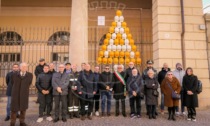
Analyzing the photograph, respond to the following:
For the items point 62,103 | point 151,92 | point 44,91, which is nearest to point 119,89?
point 151,92

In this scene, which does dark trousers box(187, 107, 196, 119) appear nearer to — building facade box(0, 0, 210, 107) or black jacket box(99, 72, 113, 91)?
building facade box(0, 0, 210, 107)

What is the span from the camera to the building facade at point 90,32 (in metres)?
8.56

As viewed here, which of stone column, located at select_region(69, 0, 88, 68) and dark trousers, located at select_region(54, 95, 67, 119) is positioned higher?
stone column, located at select_region(69, 0, 88, 68)

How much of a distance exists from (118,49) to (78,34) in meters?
1.99

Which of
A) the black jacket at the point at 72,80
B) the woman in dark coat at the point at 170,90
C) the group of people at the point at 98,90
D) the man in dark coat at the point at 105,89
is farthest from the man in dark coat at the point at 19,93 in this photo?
the woman in dark coat at the point at 170,90

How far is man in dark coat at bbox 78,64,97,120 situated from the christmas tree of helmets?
Result: 262 cm

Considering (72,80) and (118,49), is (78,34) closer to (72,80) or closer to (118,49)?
(118,49)

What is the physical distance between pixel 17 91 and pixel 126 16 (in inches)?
398

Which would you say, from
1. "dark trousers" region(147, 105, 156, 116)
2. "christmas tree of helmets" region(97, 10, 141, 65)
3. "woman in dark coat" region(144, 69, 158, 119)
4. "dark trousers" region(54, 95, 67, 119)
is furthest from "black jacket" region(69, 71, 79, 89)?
"christmas tree of helmets" region(97, 10, 141, 65)

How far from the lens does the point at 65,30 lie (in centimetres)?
1354

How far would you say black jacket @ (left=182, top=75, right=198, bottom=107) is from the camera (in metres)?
6.38

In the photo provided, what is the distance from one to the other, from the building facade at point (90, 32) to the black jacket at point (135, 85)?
6.68ft

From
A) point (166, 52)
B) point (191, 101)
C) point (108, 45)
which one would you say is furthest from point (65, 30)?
point (191, 101)

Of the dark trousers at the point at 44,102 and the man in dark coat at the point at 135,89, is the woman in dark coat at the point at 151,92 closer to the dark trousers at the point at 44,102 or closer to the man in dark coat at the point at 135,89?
the man in dark coat at the point at 135,89
